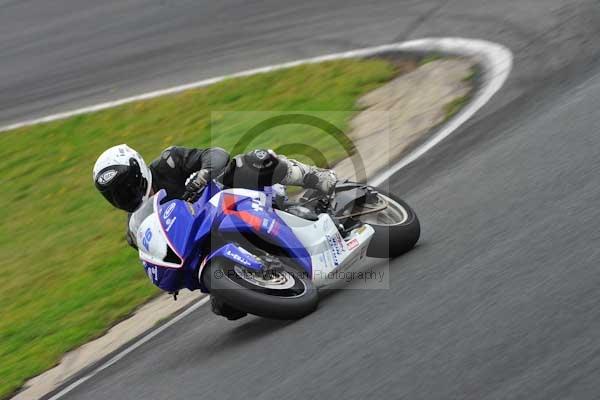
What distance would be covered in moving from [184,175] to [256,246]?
3.13ft

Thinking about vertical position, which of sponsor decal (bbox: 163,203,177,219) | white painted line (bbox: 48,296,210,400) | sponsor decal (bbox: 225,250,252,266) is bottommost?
white painted line (bbox: 48,296,210,400)

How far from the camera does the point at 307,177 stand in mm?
6805

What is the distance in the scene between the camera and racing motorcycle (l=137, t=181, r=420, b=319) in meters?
5.93

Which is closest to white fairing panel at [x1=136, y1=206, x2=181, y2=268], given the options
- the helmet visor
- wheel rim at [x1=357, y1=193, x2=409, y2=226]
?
the helmet visor

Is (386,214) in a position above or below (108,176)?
below

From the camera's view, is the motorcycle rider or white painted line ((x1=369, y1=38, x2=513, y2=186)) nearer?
the motorcycle rider

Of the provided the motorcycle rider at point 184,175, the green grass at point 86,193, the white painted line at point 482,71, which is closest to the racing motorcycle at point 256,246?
the motorcycle rider at point 184,175

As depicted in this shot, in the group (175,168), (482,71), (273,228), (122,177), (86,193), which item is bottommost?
(86,193)

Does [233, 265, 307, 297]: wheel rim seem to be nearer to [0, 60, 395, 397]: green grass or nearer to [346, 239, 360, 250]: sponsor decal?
[346, 239, 360, 250]: sponsor decal

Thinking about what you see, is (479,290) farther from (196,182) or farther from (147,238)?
(147,238)

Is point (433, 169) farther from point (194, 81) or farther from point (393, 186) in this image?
point (194, 81)

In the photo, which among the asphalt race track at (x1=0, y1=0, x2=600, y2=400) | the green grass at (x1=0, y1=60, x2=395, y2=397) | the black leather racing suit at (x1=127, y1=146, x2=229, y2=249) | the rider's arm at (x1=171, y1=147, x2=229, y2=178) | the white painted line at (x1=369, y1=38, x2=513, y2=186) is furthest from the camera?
the white painted line at (x1=369, y1=38, x2=513, y2=186)

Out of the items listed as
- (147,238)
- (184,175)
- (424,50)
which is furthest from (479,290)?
(424,50)

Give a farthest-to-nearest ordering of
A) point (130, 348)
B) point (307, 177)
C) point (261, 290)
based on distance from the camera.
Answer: point (130, 348), point (307, 177), point (261, 290)
